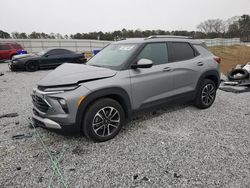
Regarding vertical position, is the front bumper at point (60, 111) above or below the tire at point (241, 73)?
above

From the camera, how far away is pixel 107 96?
316cm

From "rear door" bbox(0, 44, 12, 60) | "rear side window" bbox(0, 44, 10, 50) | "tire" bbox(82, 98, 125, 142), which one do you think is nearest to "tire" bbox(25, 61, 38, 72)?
"rear door" bbox(0, 44, 12, 60)

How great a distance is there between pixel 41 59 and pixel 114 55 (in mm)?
9110

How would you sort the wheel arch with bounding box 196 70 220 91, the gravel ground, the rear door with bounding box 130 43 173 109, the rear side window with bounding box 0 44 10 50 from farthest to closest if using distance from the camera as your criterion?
the rear side window with bounding box 0 44 10 50 < the wheel arch with bounding box 196 70 220 91 < the rear door with bounding box 130 43 173 109 < the gravel ground

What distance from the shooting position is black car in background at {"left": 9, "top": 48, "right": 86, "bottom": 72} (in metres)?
11.0

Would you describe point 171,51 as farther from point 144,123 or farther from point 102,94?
point 102,94

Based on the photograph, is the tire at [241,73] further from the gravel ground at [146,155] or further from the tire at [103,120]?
the tire at [103,120]

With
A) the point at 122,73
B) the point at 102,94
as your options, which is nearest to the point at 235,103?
the point at 122,73

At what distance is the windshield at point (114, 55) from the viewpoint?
3.45m

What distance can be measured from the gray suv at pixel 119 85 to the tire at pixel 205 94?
24 mm

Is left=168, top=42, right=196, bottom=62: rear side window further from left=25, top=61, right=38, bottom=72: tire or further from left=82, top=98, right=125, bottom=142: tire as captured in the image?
left=25, top=61, right=38, bottom=72: tire

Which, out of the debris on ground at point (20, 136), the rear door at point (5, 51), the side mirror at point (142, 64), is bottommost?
the debris on ground at point (20, 136)

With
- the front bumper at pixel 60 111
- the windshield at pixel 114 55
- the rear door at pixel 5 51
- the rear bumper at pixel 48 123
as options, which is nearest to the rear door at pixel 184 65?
the windshield at pixel 114 55

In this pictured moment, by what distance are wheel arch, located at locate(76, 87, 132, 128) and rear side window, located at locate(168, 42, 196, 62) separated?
139 cm
